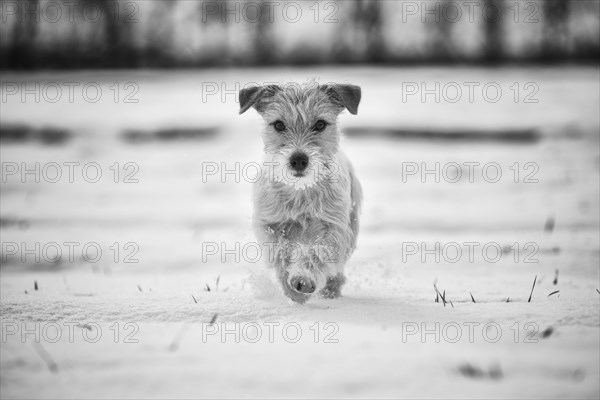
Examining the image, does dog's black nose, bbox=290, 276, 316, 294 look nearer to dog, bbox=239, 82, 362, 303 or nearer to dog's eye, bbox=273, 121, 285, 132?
dog, bbox=239, 82, 362, 303

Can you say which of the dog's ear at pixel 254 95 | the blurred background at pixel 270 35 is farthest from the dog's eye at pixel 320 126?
the blurred background at pixel 270 35

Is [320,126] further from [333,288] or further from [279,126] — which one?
[333,288]

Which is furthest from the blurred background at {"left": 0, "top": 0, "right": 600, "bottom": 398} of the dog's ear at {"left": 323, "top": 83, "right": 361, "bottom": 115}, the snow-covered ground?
the dog's ear at {"left": 323, "top": 83, "right": 361, "bottom": 115}

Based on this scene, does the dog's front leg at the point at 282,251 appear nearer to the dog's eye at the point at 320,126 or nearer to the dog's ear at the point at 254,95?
the dog's eye at the point at 320,126

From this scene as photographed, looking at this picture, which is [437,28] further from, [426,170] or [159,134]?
[159,134]

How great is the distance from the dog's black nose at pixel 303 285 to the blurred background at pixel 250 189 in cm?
22

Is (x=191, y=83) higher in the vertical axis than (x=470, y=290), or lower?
higher

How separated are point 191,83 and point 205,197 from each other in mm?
8468

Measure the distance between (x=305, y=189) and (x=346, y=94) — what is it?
959mm

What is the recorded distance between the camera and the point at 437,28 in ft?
50.3

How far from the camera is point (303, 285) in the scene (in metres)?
3.90

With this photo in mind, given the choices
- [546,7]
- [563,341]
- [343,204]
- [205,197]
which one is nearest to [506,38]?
[546,7]

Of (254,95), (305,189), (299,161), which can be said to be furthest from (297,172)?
(254,95)

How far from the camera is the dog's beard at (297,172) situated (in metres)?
4.23
